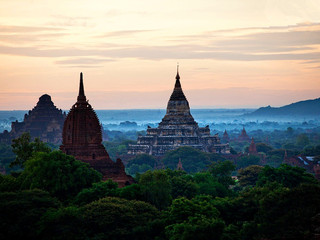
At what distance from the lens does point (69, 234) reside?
40219mm

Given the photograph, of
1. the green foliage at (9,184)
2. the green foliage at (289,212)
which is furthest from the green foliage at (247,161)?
the green foliage at (289,212)

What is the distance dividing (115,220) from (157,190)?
7.93m

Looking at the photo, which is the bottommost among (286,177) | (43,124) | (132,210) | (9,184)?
(132,210)

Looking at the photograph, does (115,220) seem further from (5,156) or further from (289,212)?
(5,156)

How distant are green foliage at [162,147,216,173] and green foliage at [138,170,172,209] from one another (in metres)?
56.9

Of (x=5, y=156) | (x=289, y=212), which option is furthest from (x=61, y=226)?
(x=5, y=156)

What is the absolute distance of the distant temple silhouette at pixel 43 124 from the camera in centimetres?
17062

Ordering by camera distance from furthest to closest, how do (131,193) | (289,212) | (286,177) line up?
(286,177)
(131,193)
(289,212)

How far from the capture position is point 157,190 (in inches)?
1984

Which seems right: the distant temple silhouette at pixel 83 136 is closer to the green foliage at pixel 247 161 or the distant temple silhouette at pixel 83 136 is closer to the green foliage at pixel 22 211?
the green foliage at pixel 22 211

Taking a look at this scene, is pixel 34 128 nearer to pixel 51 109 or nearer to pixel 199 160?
pixel 51 109

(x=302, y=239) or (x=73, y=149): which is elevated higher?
(x=73, y=149)

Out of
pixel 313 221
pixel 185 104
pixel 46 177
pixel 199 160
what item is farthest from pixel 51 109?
pixel 313 221

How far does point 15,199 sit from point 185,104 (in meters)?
94.9
